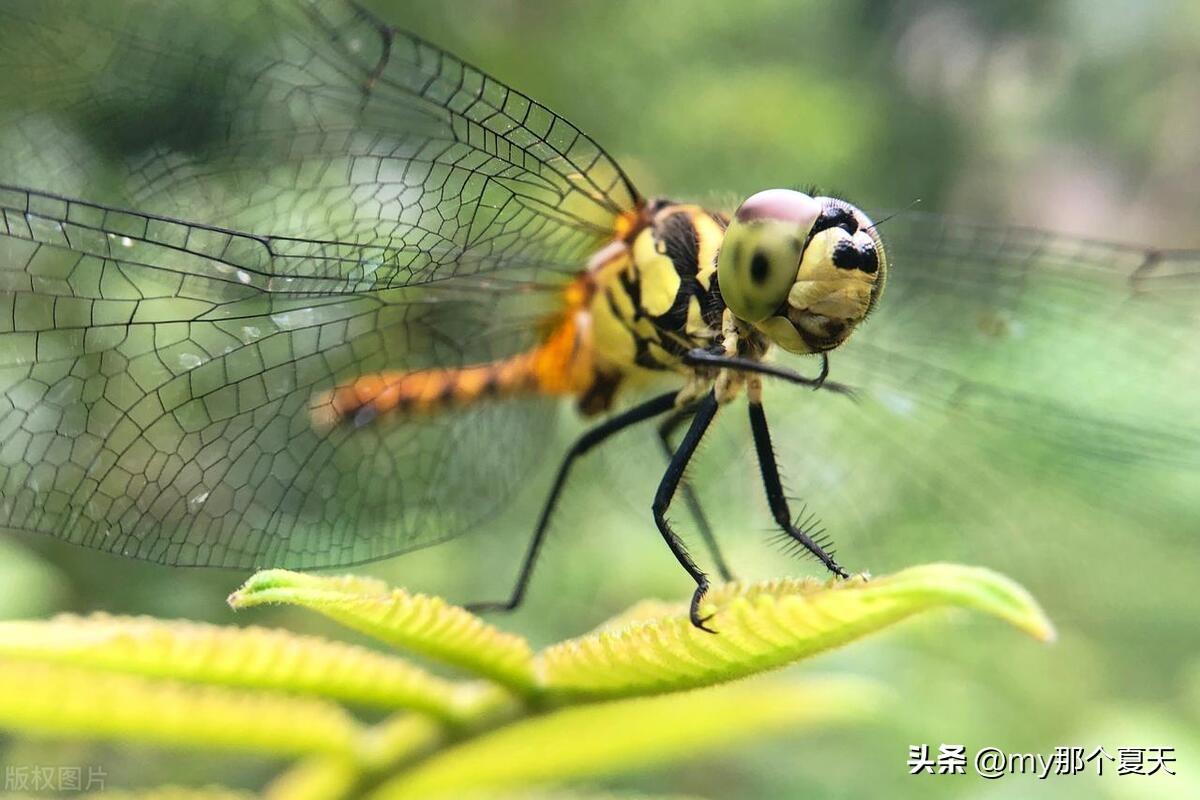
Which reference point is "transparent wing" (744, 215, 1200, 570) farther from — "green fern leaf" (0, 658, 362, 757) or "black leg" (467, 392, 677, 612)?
"green fern leaf" (0, 658, 362, 757)

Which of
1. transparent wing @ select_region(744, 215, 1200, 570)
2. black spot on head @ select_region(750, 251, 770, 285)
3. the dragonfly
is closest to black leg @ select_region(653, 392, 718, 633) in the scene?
the dragonfly

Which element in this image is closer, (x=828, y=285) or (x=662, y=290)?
(x=828, y=285)

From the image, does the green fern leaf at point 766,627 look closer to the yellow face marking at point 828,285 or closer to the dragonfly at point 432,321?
the dragonfly at point 432,321

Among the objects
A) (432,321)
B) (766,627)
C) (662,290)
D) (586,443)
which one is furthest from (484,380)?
(766,627)

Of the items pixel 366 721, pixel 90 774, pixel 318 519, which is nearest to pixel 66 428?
pixel 318 519

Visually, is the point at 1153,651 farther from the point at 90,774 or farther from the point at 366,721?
the point at 90,774

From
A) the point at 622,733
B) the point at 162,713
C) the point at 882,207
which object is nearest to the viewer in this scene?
the point at 162,713

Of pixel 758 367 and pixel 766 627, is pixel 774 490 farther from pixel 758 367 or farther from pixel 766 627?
pixel 766 627

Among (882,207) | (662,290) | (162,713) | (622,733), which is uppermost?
(882,207)
